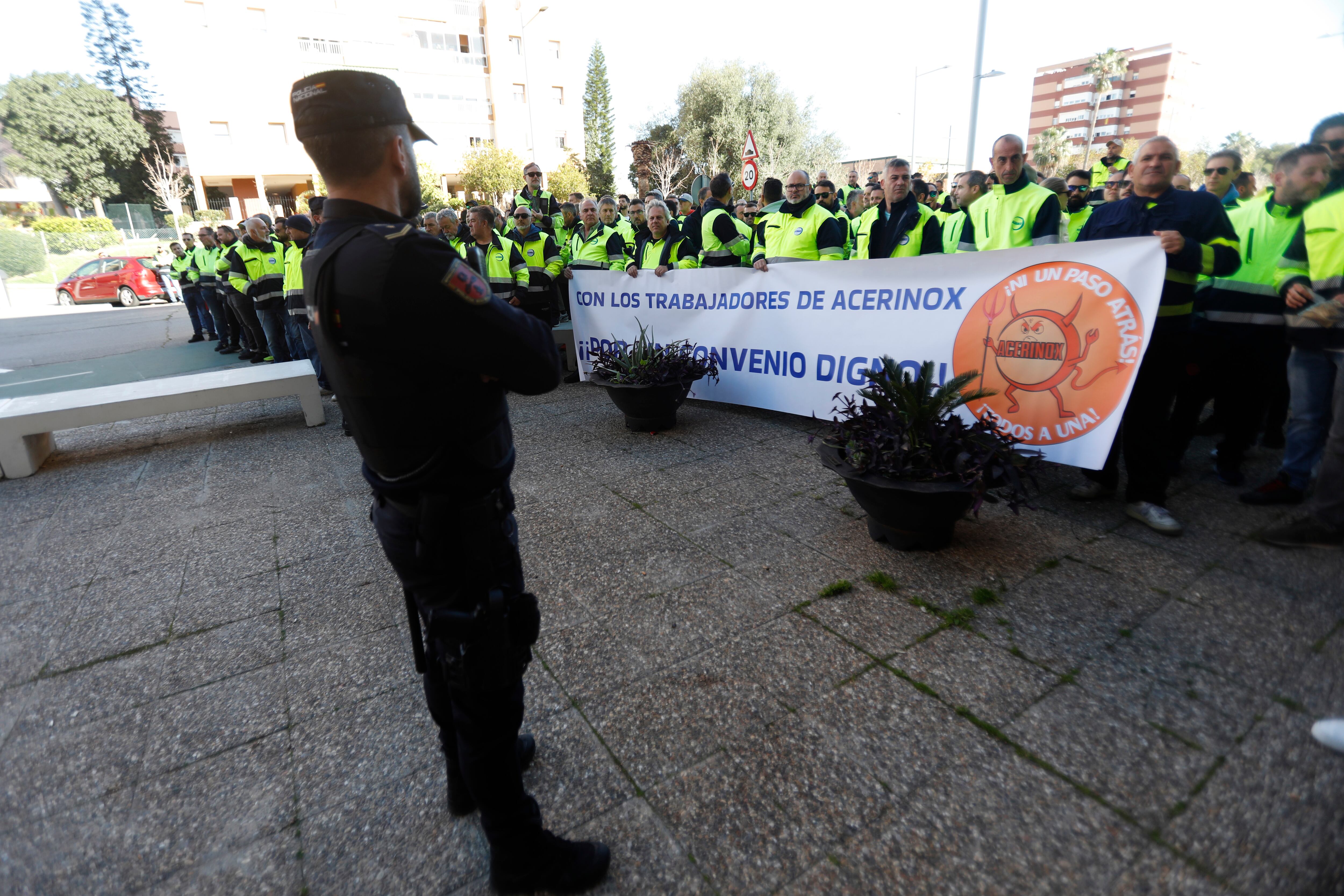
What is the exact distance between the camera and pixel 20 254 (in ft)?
89.5

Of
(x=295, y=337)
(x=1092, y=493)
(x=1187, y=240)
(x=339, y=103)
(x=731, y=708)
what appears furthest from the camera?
(x=295, y=337)

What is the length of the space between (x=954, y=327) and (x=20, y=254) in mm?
38118

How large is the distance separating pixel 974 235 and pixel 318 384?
5.96 metres

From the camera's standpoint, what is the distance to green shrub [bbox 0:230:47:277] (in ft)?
87.8

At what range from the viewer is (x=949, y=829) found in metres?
1.80

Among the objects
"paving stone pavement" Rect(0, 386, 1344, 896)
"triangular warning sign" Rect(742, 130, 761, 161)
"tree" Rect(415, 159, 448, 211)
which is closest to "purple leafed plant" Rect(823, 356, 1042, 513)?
"paving stone pavement" Rect(0, 386, 1344, 896)

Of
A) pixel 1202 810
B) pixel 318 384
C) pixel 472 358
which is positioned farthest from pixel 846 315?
pixel 318 384

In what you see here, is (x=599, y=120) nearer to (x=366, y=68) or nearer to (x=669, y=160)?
(x=669, y=160)

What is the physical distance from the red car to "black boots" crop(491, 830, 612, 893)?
91.2 feet

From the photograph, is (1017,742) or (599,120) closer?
(1017,742)

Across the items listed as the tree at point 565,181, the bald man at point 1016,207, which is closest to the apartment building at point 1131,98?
the tree at point 565,181

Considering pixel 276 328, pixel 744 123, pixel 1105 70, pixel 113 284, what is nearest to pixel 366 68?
pixel 113 284

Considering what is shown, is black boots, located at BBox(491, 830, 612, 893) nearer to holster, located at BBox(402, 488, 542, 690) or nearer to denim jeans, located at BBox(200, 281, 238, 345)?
holster, located at BBox(402, 488, 542, 690)

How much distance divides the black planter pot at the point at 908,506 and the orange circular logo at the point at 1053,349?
0.87m
